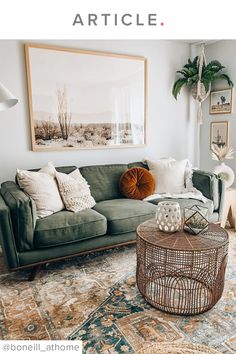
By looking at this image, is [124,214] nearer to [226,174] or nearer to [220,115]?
[226,174]

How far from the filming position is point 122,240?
2.65m

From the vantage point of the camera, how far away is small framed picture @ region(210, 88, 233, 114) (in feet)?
12.2

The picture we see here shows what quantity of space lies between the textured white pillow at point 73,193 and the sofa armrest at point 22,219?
0.44m

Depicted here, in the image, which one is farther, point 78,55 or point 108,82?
point 108,82

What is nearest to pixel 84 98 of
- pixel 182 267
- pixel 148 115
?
pixel 148 115

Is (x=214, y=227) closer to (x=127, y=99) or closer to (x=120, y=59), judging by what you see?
(x=127, y=99)

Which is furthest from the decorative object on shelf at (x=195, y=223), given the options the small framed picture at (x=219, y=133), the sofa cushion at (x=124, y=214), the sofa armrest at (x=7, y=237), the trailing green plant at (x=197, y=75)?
the trailing green plant at (x=197, y=75)

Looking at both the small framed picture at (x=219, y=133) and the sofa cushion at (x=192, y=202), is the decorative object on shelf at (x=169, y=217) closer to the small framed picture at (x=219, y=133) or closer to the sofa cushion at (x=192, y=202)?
the sofa cushion at (x=192, y=202)

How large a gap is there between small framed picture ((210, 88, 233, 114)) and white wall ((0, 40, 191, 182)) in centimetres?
35

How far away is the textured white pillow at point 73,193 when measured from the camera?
105 inches

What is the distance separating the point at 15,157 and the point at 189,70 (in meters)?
2.43

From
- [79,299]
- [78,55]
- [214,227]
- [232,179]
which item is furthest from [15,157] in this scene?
[232,179]
